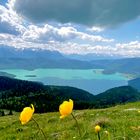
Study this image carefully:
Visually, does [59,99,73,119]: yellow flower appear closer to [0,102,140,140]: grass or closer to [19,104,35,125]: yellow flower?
[19,104,35,125]: yellow flower

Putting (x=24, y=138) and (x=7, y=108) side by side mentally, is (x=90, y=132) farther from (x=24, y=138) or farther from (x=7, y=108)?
(x=7, y=108)

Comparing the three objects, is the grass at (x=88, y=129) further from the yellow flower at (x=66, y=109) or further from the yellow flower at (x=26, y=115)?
the yellow flower at (x=26, y=115)

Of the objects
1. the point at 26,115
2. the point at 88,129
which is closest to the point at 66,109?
the point at 26,115

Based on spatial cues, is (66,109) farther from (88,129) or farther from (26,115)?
(88,129)

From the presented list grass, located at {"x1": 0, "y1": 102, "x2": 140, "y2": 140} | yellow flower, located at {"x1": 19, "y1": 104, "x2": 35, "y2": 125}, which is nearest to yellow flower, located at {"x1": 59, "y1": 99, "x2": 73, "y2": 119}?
yellow flower, located at {"x1": 19, "y1": 104, "x2": 35, "y2": 125}

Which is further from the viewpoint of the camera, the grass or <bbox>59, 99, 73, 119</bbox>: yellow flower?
the grass

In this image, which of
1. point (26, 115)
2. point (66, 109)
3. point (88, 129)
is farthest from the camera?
point (88, 129)

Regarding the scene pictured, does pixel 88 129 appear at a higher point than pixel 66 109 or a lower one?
lower

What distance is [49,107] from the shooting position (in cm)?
18775

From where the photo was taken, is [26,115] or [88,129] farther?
[88,129]

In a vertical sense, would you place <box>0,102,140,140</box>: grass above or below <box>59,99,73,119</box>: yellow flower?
below

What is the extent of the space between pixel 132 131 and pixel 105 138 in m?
1.29

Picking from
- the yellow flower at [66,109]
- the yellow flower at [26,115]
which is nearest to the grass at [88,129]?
the yellow flower at [66,109]

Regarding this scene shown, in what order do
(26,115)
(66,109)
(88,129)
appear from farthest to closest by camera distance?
(88,129) < (26,115) < (66,109)
